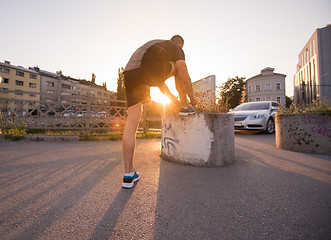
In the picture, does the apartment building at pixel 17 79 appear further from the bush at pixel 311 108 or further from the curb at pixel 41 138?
the bush at pixel 311 108

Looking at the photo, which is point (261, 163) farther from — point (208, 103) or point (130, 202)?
point (130, 202)

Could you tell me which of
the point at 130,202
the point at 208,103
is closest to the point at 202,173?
the point at 130,202

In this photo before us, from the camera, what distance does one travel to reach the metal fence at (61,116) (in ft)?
18.3

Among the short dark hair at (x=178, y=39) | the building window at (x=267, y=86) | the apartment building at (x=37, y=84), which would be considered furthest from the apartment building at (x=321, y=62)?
the apartment building at (x=37, y=84)

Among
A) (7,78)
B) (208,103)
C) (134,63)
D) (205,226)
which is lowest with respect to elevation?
(205,226)

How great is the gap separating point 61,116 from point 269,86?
4803cm

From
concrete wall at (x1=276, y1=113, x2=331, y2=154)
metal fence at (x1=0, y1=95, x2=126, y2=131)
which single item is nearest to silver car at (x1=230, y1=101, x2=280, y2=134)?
concrete wall at (x1=276, y1=113, x2=331, y2=154)

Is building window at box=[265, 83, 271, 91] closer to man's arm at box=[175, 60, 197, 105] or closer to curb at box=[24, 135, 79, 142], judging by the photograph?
curb at box=[24, 135, 79, 142]

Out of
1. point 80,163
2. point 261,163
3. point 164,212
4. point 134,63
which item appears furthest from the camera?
point 261,163

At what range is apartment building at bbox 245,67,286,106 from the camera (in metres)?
41.4

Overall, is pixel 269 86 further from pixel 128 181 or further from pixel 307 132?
pixel 128 181

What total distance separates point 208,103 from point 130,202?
2.15m

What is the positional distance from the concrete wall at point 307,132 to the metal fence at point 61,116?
4.81m

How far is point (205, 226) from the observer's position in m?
1.11
